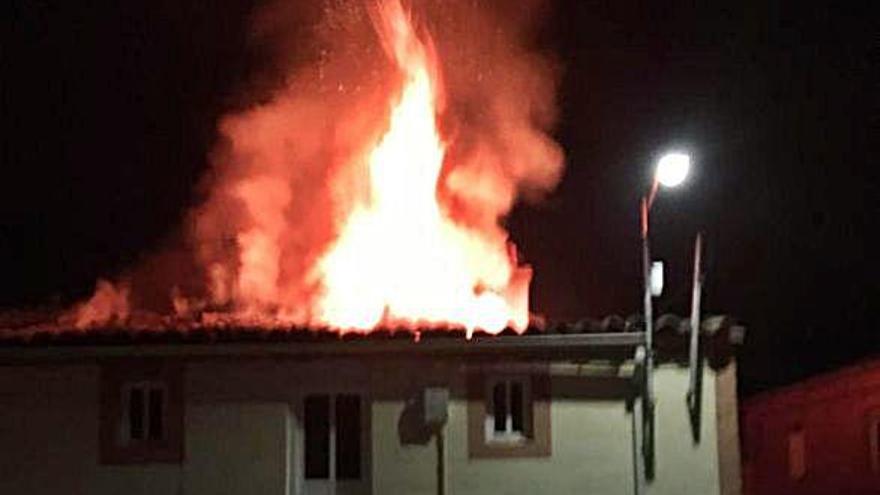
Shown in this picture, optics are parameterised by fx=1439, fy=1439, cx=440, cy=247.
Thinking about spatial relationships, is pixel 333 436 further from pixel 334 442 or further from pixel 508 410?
pixel 508 410

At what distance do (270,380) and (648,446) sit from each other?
4565 millimetres

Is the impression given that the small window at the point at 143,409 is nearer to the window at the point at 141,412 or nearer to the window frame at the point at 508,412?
the window at the point at 141,412

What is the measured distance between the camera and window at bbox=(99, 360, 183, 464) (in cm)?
1720

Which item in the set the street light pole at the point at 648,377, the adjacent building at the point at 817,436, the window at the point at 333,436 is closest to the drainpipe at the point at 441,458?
the window at the point at 333,436

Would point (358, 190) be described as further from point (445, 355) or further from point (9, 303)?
point (9, 303)

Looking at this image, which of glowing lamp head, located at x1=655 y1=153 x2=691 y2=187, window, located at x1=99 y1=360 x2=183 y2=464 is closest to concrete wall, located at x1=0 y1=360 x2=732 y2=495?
window, located at x1=99 y1=360 x2=183 y2=464

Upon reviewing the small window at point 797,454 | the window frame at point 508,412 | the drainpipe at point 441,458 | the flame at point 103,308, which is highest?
the flame at point 103,308

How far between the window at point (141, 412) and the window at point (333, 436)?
1564 mm

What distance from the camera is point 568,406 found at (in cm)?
1712

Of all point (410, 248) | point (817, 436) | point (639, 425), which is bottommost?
point (817, 436)

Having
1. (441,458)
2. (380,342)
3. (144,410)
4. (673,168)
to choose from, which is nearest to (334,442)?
(441,458)

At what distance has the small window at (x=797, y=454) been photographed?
29.0m

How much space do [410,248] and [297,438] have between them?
3.76m

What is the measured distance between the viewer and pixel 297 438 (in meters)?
17.3
